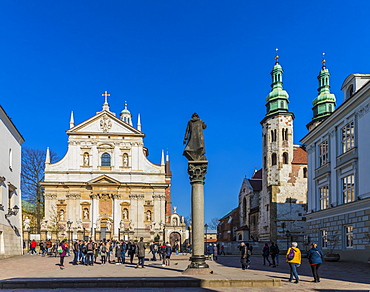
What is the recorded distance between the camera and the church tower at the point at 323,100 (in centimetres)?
6353

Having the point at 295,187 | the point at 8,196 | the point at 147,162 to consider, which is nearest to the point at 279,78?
the point at 295,187

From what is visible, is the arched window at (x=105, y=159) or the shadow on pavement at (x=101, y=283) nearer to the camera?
the shadow on pavement at (x=101, y=283)

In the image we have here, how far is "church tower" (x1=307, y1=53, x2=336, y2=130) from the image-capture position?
6353 centimetres

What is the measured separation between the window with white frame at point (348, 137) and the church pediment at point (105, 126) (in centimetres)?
3907

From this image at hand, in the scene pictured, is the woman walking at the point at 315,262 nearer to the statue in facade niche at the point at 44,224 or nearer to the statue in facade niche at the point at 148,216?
the statue in facade niche at the point at 44,224

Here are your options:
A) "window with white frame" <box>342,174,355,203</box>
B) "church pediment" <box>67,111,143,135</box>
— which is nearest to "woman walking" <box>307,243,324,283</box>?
"window with white frame" <box>342,174,355,203</box>

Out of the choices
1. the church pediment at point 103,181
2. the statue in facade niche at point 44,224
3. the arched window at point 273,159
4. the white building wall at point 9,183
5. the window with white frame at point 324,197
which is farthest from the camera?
the church pediment at point 103,181

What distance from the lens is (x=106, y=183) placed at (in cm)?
6431

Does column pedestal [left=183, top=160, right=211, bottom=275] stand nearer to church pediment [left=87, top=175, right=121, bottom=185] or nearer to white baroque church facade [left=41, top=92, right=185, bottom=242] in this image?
white baroque church facade [left=41, top=92, right=185, bottom=242]

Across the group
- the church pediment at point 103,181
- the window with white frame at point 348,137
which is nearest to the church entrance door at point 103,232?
the church pediment at point 103,181

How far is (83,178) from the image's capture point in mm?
65000

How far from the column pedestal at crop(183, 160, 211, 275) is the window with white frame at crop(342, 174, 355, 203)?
1418 centimetres

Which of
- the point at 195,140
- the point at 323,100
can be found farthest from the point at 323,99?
the point at 195,140

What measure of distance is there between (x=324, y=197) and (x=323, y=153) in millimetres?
3177
